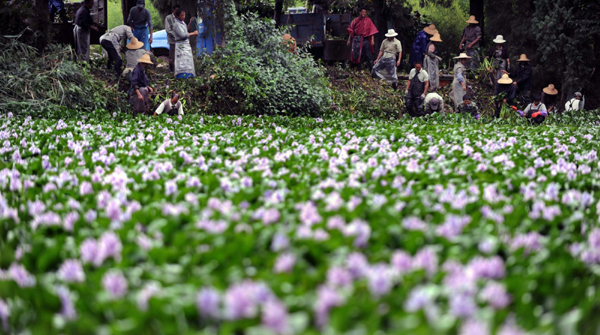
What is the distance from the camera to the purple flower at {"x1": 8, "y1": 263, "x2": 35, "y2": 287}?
213 cm

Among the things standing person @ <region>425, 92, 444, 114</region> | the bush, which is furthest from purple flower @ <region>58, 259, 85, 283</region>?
standing person @ <region>425, 92, 444, 114</region>

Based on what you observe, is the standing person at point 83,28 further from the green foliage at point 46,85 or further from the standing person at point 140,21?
the green foliage at point 46,85

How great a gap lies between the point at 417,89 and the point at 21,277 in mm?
12200

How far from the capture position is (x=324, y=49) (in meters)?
19.3

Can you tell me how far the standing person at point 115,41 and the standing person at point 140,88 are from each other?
1.98 metres

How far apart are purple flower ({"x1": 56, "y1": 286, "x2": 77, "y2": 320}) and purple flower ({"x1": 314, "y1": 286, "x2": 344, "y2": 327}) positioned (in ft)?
2.54

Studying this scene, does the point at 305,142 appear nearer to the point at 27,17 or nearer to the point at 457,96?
the point at 27,17

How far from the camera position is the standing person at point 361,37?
17.0m

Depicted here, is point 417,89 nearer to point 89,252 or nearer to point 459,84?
point 459,84

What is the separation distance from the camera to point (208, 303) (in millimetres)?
1741

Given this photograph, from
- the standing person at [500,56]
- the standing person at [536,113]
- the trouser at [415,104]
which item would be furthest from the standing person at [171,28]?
the standing person at [500,56]

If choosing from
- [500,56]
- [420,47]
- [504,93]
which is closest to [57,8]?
[420,47]

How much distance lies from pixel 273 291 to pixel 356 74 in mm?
16126

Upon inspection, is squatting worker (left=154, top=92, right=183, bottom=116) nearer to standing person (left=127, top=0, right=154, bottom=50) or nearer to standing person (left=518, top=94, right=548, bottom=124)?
standing person (left=127, top=0, right=154, bottom=50)
